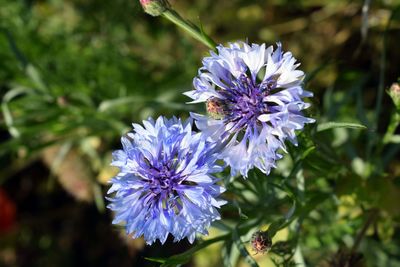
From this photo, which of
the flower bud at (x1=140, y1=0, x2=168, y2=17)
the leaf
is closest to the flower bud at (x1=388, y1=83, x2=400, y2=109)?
the leaf

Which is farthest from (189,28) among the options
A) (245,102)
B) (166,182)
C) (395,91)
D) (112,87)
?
(112,87)

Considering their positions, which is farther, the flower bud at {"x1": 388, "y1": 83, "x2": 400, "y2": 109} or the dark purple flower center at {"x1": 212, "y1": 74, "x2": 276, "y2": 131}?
the flower bud at {"x1": 388, "y1": 83, "x2": 400, "y2": 109}

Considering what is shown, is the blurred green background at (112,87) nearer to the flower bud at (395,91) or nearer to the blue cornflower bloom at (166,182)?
the flower bud at (395,91)

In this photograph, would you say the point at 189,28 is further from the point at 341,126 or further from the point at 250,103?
the point at 341,126

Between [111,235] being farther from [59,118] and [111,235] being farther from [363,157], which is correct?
[363,157]

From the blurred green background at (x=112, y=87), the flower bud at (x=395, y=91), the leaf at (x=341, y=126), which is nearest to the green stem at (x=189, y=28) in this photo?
the leaf at (x=341, y=126)

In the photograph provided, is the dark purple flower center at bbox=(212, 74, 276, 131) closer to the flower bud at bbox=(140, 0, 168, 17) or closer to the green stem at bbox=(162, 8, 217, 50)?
the green stem at bbox=(162, 8, 217, 50)
